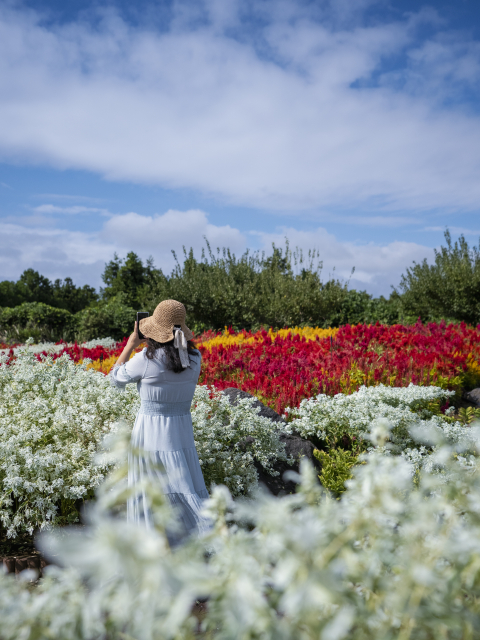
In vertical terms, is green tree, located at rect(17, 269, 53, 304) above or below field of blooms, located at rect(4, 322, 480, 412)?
above

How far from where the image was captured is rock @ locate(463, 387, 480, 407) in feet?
23.3

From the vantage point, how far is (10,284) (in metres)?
43.6

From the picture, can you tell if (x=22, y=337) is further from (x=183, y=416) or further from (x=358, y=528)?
(x=358, y=528)

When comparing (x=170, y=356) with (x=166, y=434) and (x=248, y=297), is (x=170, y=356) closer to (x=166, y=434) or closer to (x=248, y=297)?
(x=166, y=434)

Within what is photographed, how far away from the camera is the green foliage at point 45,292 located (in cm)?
4147

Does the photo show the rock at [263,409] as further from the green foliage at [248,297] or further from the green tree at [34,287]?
the green tree at [34,287]

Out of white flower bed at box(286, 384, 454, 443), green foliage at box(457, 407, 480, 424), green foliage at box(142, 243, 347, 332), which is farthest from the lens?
green foliage at box(142, 243, 347, 332)

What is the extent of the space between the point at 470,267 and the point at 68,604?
1883 cm

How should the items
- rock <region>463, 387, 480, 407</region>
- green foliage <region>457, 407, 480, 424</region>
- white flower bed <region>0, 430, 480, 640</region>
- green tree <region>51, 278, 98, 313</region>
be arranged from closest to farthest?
white flower bed <region>0, 430, 480, 640</region> → green foliage <region>457, 407, 480, 424</region> → rock <region>463, 387, 480, 407</region> → green tree <region>51, 278, 98, 313</region>

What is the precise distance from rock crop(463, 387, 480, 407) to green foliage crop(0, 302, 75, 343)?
13.6m

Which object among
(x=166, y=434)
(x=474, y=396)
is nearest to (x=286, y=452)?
(x=166, y=434)

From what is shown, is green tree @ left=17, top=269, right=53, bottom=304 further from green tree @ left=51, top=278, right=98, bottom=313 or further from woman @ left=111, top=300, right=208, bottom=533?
woman @ left=111, top=300, right=208, bottom=533

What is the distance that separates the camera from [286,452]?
15.0ft

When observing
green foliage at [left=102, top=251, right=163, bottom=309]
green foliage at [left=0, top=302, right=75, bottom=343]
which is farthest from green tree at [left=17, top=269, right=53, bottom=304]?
green foliage at [left=0, top=302, right=75, bottom=343]
